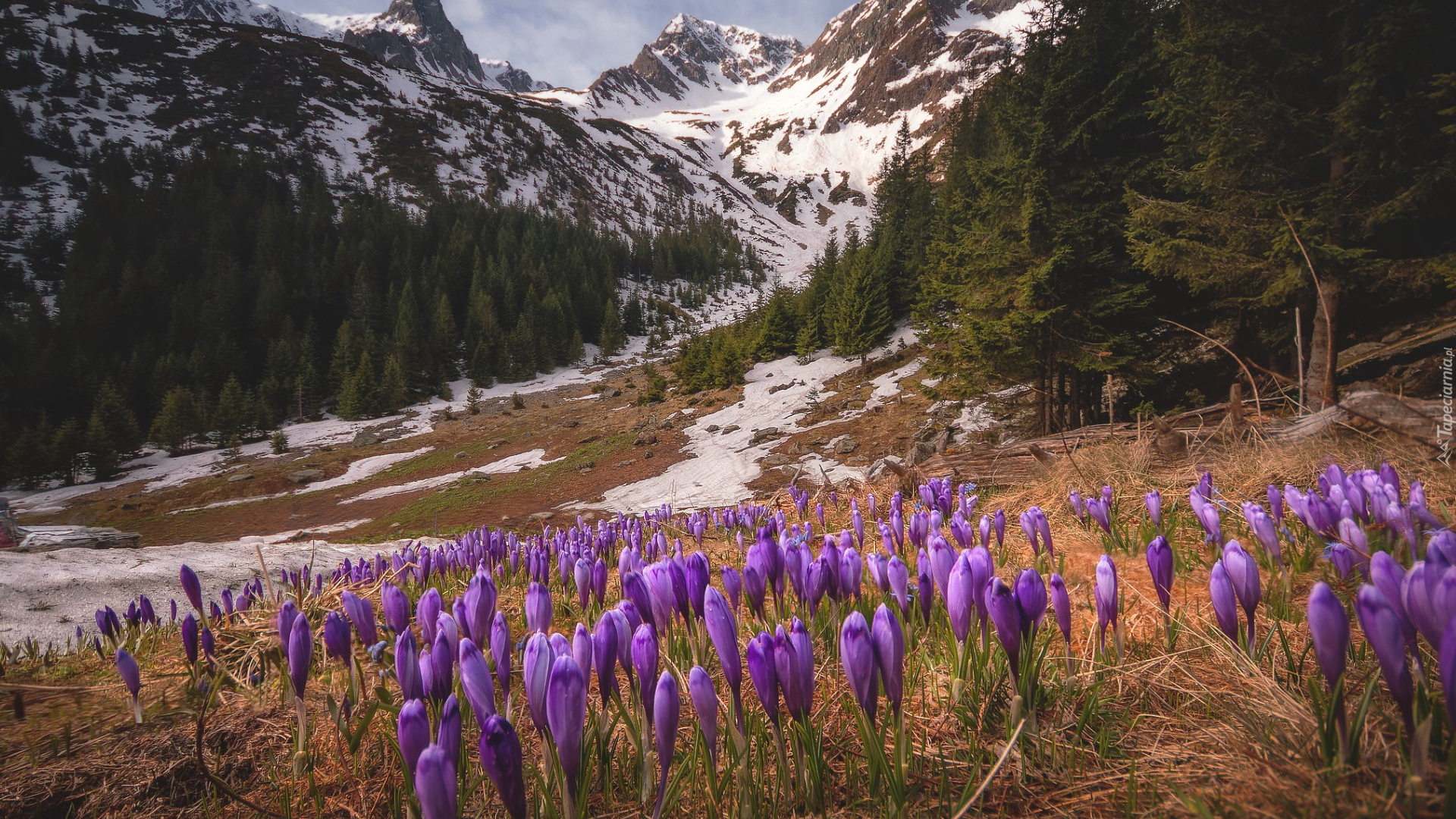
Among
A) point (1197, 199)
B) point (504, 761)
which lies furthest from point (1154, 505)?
point (1197, 199)

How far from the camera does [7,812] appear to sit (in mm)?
1323

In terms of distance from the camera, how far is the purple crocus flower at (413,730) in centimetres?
102

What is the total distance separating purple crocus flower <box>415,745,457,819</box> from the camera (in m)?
0.86

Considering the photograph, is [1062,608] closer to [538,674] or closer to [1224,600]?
[1224,600]

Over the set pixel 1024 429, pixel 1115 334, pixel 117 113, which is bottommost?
pixel 1024 429

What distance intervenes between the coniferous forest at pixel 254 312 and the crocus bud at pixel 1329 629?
162 feet

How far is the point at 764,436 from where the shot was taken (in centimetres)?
1817

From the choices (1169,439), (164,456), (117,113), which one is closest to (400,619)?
(1169,439)

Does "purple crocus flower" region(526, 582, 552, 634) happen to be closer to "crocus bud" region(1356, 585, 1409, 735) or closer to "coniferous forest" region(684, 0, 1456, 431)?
"crocus bud" region(1356, 585, 1409, 735)

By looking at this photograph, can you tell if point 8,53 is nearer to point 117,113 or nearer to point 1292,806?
point 117,113

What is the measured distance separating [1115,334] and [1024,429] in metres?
2.67

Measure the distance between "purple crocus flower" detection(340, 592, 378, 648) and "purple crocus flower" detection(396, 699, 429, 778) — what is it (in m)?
0.98

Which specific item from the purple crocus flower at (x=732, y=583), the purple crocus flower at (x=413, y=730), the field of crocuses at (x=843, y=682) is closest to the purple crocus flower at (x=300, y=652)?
the field of crocuses at (x=843, y=682)

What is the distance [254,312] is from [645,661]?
71432mm
